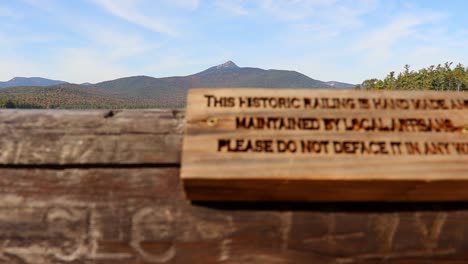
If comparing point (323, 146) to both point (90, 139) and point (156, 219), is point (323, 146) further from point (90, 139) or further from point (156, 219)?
point (90, 139)

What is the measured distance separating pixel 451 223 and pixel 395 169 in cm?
29

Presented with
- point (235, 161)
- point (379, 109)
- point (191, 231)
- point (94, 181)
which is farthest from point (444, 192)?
point (94, 181)

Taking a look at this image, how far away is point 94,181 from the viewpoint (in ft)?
3.75

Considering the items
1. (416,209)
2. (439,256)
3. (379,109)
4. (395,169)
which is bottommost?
(439,256)

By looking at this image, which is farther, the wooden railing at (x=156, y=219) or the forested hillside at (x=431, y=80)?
the forested hillside at (x=431, y=80)

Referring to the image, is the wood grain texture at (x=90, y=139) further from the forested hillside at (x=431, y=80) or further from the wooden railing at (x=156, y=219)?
the forested hillside at (x=431, y=80)

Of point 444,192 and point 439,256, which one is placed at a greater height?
point 444,192

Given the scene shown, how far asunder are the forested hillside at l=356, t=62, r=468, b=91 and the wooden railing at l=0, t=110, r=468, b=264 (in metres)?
73.8

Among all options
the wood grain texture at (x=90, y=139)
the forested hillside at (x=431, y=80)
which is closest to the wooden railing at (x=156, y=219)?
the wood grain texture at (x=90, y=139)

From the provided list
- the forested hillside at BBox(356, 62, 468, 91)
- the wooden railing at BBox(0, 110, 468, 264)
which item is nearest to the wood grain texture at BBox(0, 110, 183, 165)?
the wooden railing at BBox(0, 110, 468, 264)

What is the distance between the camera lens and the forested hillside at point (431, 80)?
73.7 metres

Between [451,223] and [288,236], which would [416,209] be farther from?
[288,236]

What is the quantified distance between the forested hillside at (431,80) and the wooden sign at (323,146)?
7387 centimetres

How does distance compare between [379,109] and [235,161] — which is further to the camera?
[379,109]
